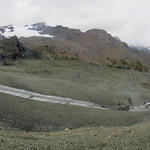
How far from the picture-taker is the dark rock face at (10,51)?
4462 inches

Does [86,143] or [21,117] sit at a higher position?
[86,143]

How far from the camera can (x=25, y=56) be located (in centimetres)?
12419

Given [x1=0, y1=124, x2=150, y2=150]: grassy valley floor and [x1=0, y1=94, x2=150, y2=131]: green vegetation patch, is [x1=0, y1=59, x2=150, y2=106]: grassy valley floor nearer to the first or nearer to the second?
[x1=0, y1=94, x2=150, y2=131]: green vegetation patch

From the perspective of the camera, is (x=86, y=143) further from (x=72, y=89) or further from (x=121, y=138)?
(x=72, y=89)

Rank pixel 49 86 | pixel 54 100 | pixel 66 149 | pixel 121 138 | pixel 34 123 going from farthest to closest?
pixel 49 86, pixel 54 100, pixel 34 123, pixel 121 138, pixel 66 149

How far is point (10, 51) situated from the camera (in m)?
122

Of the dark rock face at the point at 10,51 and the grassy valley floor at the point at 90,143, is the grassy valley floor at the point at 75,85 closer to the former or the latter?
the dark rock face at the point at 10,51

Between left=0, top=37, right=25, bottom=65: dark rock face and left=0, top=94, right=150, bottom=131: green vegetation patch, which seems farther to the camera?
left=0, top=37, right=25, bottom=65: dark rock face

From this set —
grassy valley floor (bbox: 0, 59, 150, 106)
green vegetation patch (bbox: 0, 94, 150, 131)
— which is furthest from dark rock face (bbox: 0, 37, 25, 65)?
green vegetation patch (bbox: 0, 94, 150, 131)

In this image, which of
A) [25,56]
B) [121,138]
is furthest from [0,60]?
[121,138]

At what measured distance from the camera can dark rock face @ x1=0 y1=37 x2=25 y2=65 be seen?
113325 millimetres

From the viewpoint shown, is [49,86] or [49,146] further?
[49,86]

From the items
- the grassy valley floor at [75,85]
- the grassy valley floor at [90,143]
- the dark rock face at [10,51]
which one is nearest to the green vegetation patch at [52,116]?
the grassy valley floor at [75,85]

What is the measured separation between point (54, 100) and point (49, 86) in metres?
9.94
